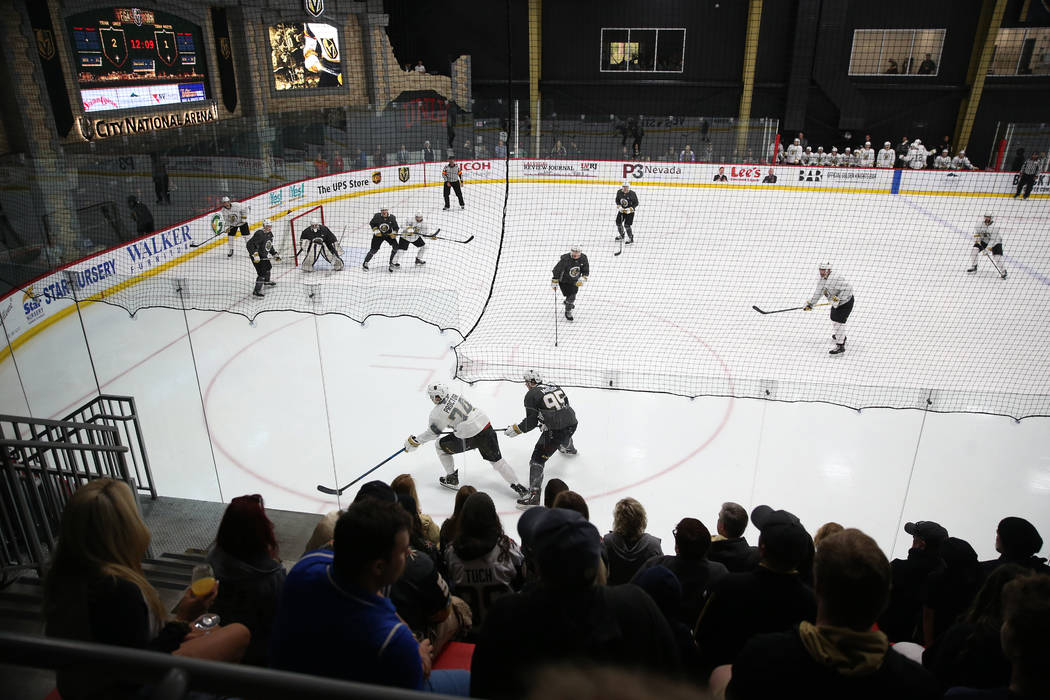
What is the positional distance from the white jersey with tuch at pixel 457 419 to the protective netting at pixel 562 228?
1.64 m

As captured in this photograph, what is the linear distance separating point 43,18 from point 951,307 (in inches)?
551

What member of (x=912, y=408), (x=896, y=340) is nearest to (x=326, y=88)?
(x=896, y=340)

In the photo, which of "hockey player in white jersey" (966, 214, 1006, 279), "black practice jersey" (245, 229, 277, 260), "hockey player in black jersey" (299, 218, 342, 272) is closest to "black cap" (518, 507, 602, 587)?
"black practice jersey" (245, 229, 277, 260)

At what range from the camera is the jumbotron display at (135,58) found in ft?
39.5

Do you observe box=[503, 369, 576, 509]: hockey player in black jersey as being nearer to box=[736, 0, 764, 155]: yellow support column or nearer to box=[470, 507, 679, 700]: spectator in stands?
box=[470, 507, 679, 700]: spectator in stands

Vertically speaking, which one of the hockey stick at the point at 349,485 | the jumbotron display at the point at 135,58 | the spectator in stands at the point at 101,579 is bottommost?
the hockey stick at the point at 349,485

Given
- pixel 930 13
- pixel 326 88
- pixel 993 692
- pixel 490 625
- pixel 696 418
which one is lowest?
pixel 696 418

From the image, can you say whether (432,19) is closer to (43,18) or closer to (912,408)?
(43,18)

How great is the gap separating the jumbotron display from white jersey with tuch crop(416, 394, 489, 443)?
1071 centimetres

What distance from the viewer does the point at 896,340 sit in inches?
335

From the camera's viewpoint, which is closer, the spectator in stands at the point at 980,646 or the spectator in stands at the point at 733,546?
the spectator in stands at the point at 980,646

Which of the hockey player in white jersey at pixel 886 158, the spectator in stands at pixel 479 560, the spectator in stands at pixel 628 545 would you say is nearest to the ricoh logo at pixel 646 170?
the hockey player in white jersey at pixel 886 158

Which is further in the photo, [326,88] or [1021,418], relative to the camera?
[326,88]

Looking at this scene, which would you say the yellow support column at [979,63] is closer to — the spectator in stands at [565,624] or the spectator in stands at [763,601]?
the spectator in stands at [763,601]
